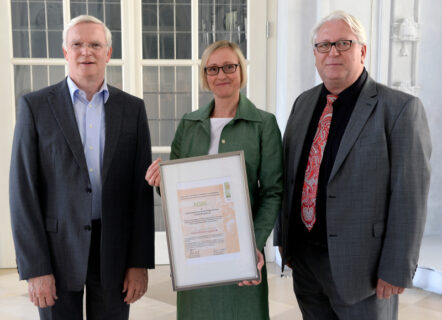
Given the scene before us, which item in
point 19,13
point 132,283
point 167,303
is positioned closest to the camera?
point 132,283

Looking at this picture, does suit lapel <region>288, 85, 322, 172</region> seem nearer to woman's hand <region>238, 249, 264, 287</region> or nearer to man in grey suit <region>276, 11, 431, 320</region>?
man in grey suit <region>276, 11, 431, 320</region>

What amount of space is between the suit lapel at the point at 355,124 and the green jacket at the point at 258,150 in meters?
0.27

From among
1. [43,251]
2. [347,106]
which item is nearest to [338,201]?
[347,106]

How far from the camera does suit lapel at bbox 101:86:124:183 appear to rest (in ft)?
6.18

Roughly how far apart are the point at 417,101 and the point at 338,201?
0.52 m

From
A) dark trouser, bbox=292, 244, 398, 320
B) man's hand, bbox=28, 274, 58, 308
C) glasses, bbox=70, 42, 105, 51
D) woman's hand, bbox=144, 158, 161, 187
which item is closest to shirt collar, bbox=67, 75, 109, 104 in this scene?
glasses, bbox=70, 42, 105, 51

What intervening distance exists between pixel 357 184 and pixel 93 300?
49.7 inches

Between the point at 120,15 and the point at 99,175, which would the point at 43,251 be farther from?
the point at 120,15

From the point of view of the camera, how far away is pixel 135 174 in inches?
78.5

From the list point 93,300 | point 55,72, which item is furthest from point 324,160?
point 55,72

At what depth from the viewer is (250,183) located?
6.55ft

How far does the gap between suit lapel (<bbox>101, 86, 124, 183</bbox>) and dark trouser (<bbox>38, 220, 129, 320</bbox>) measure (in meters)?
0.28

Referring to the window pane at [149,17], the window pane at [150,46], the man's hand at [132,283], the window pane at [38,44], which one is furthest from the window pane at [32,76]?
the man's hand at [132,283]

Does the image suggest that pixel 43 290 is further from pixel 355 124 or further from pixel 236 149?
pixel 355 124
